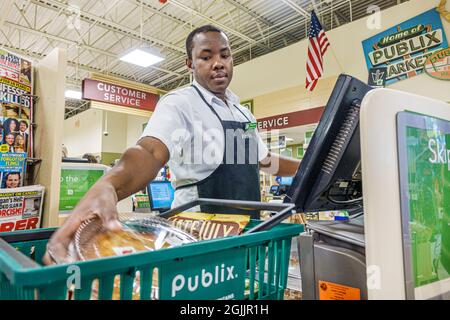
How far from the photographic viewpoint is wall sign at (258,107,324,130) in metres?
6.12

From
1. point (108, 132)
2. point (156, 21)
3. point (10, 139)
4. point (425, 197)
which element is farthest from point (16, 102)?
point (108, 132)

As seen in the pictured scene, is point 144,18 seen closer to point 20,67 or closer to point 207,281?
point 20,67

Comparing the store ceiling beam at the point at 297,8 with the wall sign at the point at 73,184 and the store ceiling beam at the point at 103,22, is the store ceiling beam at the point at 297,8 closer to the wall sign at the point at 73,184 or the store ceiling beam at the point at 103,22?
the store ceiling beam at the point at 103,22

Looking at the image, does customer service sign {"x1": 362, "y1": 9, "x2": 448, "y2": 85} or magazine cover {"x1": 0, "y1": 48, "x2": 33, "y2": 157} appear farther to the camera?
customer service sign {"x1": 362, "y1": 9, "x2": 448, "y2": 85}

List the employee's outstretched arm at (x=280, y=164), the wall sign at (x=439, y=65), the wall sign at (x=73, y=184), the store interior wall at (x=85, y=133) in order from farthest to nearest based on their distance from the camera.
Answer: the store interior wall at (x=85, y=133), the wall sign at (x=439, y=65), the wall sign at (x=73, y=184), the employee's outstretched arm at (x=280, y=164)

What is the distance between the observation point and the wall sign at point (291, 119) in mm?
6122

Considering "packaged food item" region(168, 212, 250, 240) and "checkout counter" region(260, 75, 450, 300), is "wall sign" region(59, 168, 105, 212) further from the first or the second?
"checkout counter" region(260, 75, 450, 300)

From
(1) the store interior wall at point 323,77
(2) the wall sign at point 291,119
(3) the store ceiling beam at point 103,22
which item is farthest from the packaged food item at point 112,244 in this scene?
(3) the store ceiling beam at point 103,22

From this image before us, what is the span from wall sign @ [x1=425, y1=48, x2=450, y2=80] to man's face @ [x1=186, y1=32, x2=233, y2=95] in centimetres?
441

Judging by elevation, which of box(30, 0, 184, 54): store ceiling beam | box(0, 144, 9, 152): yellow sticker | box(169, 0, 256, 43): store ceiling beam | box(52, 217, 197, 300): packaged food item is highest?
box(30, 0, 184, 54): store ceiling beam

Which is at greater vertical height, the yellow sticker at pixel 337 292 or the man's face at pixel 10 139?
the man's face at pixel 10 139

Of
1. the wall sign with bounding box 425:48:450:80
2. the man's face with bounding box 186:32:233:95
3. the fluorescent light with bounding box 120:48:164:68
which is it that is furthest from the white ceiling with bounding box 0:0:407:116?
the man's face with bounding box 186:32:233:95

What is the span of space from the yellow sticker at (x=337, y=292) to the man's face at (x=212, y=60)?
38.6 inches

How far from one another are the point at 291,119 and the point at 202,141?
5.47m
